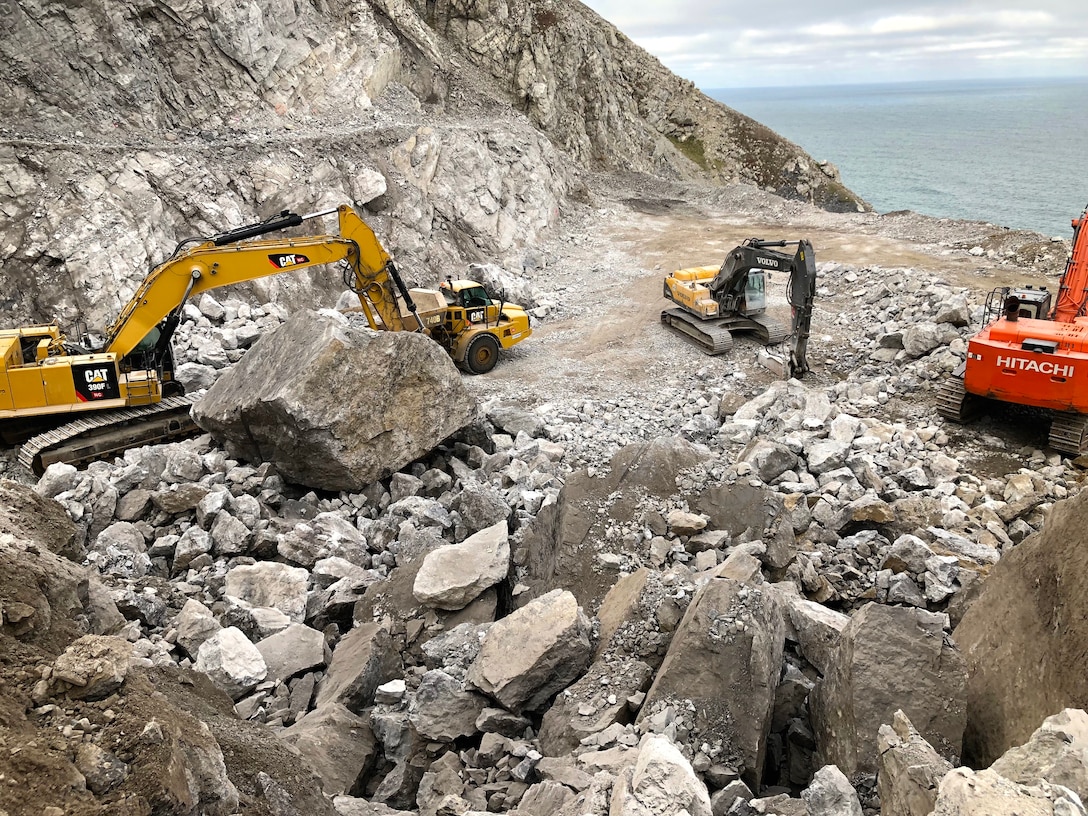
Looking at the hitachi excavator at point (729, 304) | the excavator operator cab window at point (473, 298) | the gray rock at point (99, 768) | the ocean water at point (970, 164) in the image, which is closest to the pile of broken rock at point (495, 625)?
the gray rock at point (99, 768)

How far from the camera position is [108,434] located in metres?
12.4

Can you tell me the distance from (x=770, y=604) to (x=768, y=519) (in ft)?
7.30

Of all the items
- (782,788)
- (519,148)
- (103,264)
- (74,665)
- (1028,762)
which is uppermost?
(519,148)

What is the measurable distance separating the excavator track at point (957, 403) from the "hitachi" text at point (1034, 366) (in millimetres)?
984

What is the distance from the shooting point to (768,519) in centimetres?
798

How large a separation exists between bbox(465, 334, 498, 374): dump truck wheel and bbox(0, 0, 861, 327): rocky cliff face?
204 inches

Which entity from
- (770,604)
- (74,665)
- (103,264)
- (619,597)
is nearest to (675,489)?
(619,597)

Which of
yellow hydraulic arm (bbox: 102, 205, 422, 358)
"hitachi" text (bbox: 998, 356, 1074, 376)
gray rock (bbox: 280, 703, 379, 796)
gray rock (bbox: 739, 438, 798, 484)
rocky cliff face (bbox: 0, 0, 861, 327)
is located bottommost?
gray rock (bbox: 280, 703, 379, 796)

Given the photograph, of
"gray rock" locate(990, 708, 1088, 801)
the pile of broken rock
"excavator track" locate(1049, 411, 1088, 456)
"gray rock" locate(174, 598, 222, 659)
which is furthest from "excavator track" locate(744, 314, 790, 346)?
"gray rock" locate(990, 708, 1088, 801)

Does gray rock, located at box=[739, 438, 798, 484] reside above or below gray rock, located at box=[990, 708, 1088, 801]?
below

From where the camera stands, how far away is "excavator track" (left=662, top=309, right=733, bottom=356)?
57.0 ft

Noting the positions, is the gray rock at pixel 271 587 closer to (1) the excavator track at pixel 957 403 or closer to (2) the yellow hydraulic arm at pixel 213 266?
(2) the yellow hydraulic arm at pixel 213 266

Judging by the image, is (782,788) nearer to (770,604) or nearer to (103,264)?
(770,604)

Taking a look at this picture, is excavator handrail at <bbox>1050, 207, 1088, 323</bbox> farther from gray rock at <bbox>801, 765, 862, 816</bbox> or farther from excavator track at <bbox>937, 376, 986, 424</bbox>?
gray rock at <bbox>801, 765, 862, 816</bbox>
